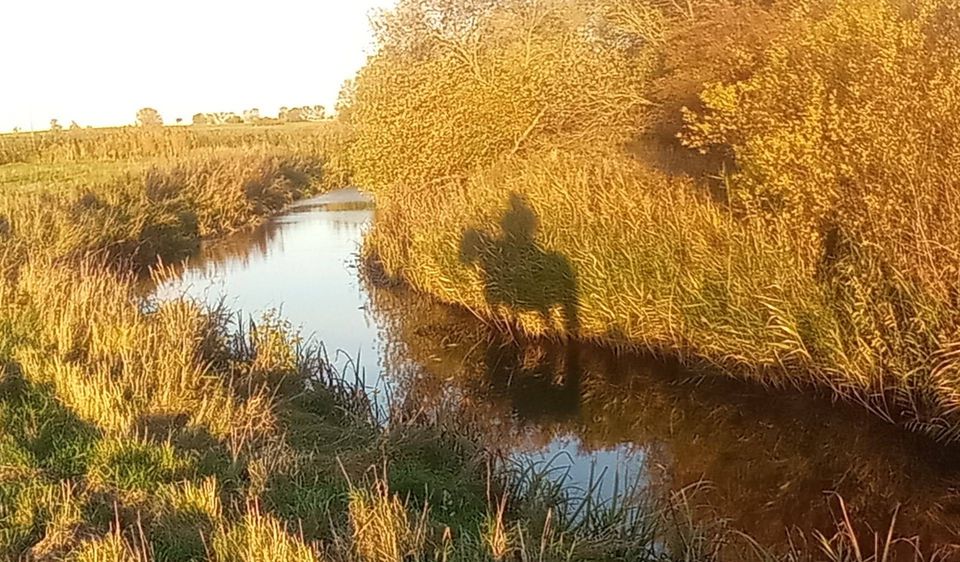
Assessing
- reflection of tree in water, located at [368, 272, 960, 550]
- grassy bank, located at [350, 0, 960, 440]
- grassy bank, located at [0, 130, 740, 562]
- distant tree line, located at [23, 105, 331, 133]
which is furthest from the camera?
distant tree line, located at [23, 105, 331, 133]

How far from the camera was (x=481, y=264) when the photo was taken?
45.7 ft

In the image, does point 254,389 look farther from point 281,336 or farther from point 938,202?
point 938,202

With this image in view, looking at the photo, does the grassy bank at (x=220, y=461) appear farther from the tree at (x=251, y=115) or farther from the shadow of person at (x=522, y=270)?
the tree at (x=251, y=115)

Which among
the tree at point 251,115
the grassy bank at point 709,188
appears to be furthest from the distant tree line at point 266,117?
the grassy bank at point 709,188

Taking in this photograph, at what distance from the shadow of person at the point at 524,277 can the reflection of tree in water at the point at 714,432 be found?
0.15 m

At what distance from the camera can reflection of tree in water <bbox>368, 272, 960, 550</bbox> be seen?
7.51 m

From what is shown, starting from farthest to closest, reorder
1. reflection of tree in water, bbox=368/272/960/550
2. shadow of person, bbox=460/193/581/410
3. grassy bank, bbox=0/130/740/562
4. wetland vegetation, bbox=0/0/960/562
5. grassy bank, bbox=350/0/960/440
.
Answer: shadow of person, bbox=460/193/581/410
grassy bank, bbox=350/0/960/440
reflection of tree in water, bbox=368/272/960/550
wetland vegetation, bbox=0/0/960/562
grassy bank, bbox=0/130/740/562

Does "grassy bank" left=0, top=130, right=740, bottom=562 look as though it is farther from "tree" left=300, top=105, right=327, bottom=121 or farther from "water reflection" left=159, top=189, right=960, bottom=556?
"tree" left=300, top=105, right=327, bottom=121

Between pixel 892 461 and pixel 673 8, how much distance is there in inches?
424

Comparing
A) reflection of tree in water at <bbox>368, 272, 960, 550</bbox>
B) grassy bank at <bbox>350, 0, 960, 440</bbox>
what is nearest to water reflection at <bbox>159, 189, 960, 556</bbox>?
reflection of tree in water at <bbox>368, 272, 960, 550</bbox>

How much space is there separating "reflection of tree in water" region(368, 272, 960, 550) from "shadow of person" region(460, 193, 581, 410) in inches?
5.8

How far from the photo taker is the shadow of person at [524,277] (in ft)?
40.5

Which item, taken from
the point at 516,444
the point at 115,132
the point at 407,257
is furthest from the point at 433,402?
the point at 115,132

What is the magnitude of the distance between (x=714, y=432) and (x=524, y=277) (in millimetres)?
4361
